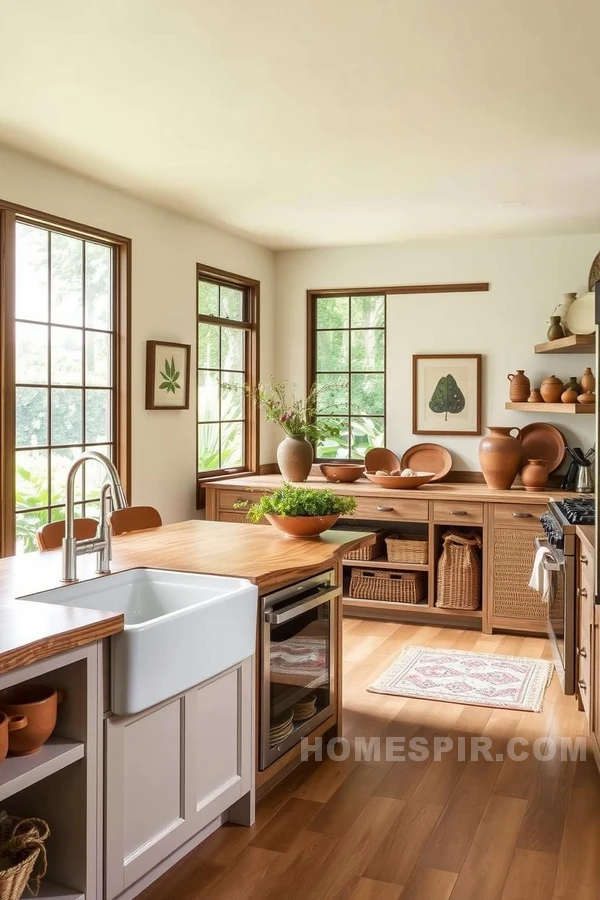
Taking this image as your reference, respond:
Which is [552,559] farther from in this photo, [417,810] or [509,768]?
[417,810]

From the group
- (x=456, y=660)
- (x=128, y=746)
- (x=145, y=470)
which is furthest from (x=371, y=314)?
(x=128, y=746)

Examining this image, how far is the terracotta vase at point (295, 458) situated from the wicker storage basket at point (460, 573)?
1.10 m

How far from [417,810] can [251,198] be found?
3.46 m

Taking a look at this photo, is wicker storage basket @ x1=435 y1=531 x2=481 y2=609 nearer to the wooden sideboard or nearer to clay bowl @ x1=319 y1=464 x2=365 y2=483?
the wooden sideboard

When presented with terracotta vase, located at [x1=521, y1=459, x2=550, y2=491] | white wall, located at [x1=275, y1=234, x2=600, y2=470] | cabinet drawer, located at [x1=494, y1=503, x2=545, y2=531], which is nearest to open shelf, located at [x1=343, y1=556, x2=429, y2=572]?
cabinet drawer, located at [x1=494, y1=503, x2=545, y2=531]

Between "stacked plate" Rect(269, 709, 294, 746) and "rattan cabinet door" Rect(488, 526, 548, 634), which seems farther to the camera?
"rattan cabinet door" Rect(488, 526, 548, 634)

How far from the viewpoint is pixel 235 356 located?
633cm

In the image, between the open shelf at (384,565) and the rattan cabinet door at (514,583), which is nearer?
the rattan cabinet door at (514,583)

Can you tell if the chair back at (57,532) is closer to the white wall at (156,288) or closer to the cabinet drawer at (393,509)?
the white wall at (156,288)

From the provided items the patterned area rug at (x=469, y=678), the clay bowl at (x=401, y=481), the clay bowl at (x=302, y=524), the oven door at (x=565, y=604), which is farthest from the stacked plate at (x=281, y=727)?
the clay bowl at (x=401, y=481)

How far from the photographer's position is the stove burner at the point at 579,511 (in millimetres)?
3852

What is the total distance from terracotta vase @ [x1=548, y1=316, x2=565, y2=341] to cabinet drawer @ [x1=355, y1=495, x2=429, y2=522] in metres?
1.35

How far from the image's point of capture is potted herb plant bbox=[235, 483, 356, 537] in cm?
348

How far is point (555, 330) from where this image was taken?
559cm
